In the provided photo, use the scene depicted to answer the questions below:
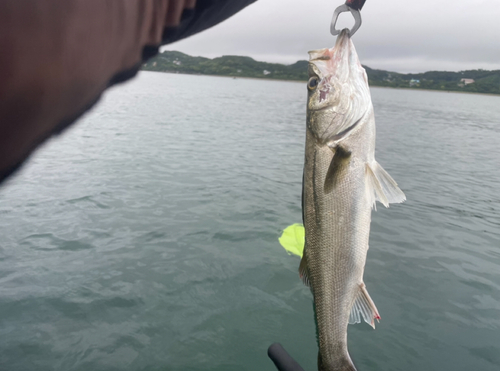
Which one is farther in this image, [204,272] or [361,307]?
[204,272]

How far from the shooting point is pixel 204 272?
6.55m

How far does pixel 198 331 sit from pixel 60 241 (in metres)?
3.81

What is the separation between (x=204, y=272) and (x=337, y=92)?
482 centimetres

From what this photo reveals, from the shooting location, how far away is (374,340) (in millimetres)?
5141

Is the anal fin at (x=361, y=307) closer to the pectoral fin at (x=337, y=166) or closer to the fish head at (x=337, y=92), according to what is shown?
the pectoral fin at (x=337, y=166)

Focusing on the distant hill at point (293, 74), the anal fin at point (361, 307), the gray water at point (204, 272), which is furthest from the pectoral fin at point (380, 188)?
the distant hill at point (293, 74)

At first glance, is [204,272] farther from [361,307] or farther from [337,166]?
[337,166]

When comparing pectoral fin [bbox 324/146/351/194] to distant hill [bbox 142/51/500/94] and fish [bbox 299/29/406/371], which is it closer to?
fish [bbox 299/29/406/371]

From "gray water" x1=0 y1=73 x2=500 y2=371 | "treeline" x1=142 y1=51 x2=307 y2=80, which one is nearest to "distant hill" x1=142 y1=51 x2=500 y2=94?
"treeline" x1=142 y1=51 x2=307 y2=80

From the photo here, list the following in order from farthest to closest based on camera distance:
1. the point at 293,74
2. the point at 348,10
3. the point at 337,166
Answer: the point at 293,74, the point at 337,166, the point at 348,10

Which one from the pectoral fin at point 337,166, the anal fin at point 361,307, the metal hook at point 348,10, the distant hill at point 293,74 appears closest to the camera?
the metal hook at point 348,10

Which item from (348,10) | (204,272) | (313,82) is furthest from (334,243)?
(204,272)

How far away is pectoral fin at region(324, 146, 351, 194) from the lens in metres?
2.38

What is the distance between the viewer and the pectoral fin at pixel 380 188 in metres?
Answer: 2.46
